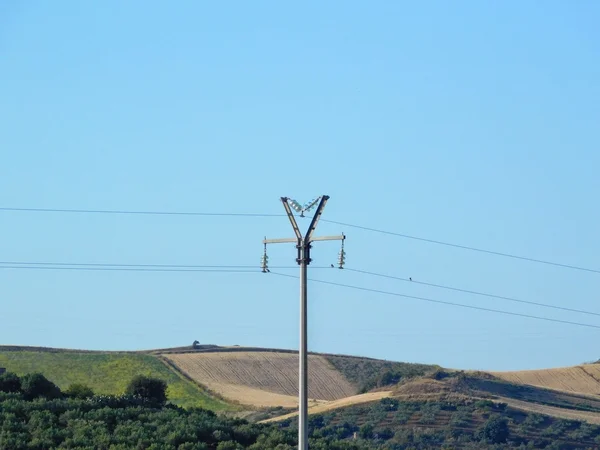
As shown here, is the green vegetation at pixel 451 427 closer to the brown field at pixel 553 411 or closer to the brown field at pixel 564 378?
the brown field at pixel 553 411

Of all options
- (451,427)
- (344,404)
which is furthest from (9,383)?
(344,404)

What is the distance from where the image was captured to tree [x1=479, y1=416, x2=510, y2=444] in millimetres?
68250

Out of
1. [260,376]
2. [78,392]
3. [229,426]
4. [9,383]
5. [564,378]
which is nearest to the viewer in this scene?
[229,426]

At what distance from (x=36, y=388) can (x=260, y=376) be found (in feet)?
197

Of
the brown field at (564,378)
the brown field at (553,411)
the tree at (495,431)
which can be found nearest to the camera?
the tree at (495,431)

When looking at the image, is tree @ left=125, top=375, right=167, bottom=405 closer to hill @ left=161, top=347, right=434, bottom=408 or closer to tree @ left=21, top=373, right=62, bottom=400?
tree @ left=21, top=373, right=62, bottom=400

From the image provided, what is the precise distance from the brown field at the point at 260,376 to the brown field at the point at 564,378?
59.2 ft

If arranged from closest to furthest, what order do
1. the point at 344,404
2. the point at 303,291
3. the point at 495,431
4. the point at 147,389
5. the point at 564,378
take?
the point at 303,291, the point at 147,389, the point at 495,431, the point at 344,404, the point at 564,378

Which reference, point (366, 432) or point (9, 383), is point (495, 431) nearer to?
point (366, 432)

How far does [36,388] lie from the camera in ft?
176

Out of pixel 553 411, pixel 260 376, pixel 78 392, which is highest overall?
pixel 260 376

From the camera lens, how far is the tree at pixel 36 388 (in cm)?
5322

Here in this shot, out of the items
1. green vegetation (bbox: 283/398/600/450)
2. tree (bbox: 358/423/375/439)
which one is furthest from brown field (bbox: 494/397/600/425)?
tree (bbox: 358/423/375/439)

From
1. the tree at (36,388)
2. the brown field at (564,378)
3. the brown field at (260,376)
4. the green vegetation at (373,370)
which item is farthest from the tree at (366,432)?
the brown field at (564,378)
